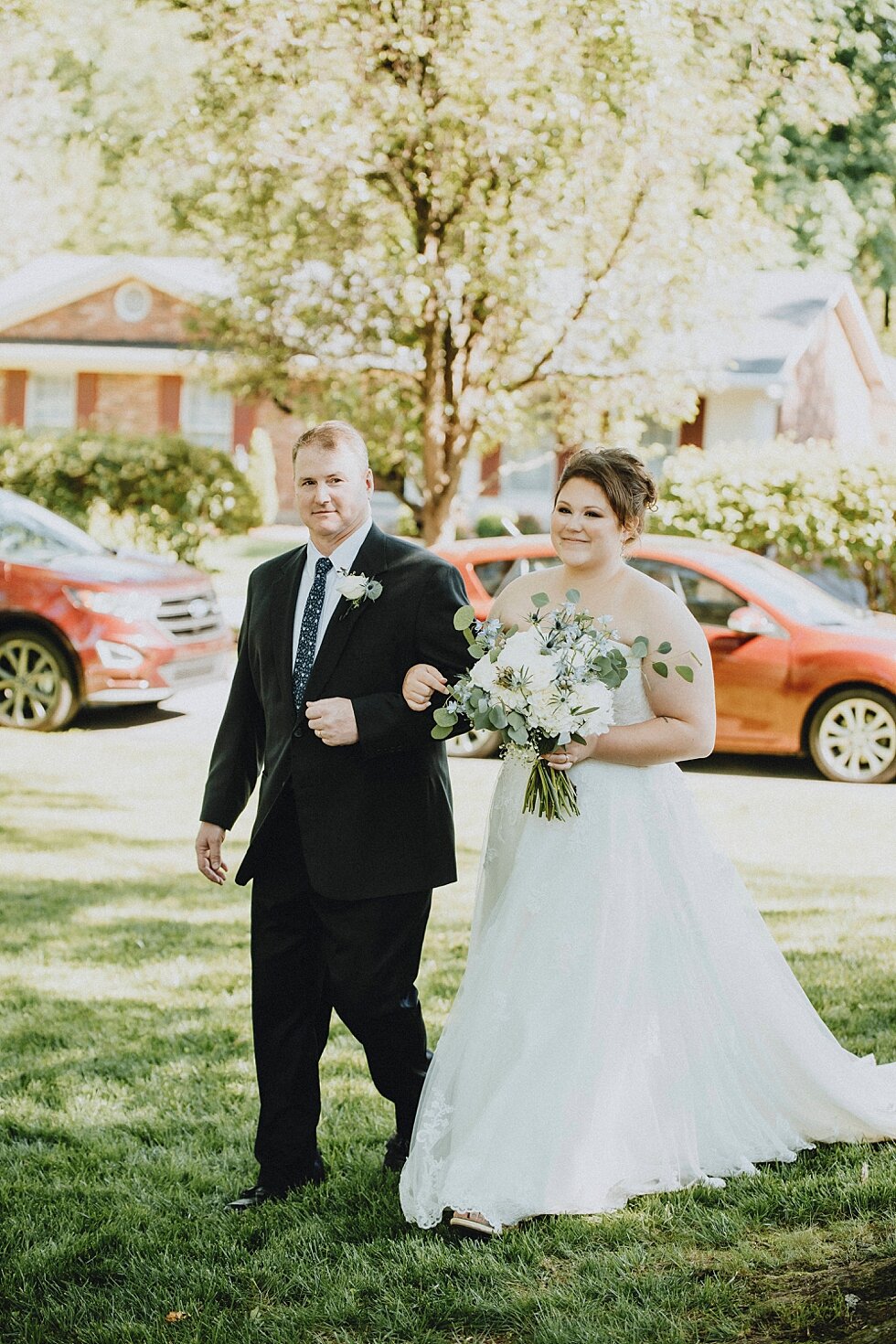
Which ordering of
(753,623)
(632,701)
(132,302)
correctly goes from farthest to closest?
1. (132,302)
2. (753,623)
3. (632,701)

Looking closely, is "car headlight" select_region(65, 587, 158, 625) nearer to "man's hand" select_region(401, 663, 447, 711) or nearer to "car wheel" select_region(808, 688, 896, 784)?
"car wheel" select_region(808, 688, 896, 784)

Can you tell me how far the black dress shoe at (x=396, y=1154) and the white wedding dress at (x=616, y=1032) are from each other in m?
0.31

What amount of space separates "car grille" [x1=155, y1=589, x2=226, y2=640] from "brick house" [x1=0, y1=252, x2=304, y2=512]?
2057 centimetres

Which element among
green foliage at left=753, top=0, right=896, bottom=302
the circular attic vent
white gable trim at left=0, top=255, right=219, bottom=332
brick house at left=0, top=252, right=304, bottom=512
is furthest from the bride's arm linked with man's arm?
the circular attic vent

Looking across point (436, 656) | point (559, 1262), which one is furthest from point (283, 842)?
point (559, 1262)

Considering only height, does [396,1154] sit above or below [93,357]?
below

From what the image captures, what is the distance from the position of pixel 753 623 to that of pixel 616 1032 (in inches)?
280

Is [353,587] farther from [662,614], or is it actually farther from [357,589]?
[662,614]

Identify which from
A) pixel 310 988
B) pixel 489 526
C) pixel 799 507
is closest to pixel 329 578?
pixel 310 988

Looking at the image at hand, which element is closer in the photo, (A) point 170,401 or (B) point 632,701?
(B) point 632,701

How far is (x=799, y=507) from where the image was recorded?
1464 centimetres

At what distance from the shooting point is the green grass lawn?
10.9ft

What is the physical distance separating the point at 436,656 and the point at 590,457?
2.24 ft

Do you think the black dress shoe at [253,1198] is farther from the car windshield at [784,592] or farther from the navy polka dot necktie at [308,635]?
the car windshield at [784,592]
